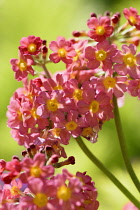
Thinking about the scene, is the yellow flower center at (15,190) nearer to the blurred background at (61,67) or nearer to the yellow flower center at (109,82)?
the yellow flower center at (109,82)

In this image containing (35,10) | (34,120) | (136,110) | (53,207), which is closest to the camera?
(53,207)

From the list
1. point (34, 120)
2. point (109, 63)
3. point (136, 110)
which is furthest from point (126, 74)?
point (136, 110)

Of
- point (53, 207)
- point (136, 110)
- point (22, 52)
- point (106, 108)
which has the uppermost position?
point (136, 110)

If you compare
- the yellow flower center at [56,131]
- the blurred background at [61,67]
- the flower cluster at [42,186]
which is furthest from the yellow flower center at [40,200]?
the blurred background at [61,67]

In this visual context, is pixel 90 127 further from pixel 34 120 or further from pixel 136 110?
pixel 136 110

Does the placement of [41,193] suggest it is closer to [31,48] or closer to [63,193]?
[63,193]

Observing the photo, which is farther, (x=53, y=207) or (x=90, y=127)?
(x=90, y=127)

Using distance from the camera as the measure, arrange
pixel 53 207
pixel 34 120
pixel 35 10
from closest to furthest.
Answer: pixel 53 207, pixel 34 120, pixel 35 10

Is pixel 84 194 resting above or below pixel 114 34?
below
